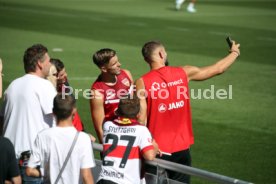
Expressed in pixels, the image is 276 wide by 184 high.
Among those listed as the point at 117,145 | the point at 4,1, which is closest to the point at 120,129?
the point at 117,145

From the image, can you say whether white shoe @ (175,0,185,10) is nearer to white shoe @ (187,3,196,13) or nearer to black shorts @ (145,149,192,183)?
white shoe @ (187,3,196,13)

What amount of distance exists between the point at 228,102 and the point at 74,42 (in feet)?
29.9

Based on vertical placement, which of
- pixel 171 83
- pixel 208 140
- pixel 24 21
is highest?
pixel 24 21

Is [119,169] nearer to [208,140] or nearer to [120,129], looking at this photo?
[120,129]

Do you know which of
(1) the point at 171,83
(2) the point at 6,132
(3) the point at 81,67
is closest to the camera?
(2) the point at 6,132

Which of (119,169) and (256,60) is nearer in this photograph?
(119,169)

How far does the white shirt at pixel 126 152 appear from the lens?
7.40m

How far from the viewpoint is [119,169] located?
7.43 metres

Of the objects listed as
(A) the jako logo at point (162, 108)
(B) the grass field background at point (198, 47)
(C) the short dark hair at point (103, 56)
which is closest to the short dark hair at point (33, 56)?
(C) the short dark hair at point (103, 56)

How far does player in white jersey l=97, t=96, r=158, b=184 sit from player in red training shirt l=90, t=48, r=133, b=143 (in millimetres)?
1209

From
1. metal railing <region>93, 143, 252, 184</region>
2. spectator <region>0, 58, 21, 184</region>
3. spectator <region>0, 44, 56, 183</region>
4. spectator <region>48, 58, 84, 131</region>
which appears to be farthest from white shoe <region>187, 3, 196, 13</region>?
spectator <region>0, 58, 21, 184</region>

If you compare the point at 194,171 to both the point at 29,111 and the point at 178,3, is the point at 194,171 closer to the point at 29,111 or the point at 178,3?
the point at 29,111

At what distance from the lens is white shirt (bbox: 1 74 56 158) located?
26.0 feet

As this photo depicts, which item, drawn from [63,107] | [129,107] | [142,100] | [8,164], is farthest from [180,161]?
[8,164]
